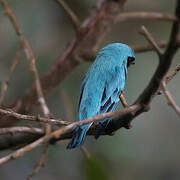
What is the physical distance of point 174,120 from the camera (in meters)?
6.21

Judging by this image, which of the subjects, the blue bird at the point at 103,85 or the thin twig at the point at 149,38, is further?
the blue bird at the point at 103,85

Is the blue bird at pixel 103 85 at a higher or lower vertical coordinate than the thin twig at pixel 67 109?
higher

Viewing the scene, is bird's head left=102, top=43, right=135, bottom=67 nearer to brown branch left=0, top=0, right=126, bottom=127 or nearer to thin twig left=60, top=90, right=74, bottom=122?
brown branch left=0, top=0, right=126, bottom=127

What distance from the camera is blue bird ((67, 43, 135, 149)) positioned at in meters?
3.55

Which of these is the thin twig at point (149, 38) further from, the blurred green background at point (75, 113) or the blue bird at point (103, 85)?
the blurred green background at point (75, 113)

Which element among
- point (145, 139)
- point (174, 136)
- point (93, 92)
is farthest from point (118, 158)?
point (93, 92)

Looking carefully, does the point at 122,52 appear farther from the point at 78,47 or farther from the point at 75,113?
the point at 75,113

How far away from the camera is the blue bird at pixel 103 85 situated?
3.55m

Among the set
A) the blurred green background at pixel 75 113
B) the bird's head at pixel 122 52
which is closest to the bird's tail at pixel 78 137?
the bird's head at pixel 122 52

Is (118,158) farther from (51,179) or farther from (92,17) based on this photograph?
(92,17)

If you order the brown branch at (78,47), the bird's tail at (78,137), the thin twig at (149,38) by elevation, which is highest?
the thin twig at (149,38)

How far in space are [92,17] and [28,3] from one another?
169 cm

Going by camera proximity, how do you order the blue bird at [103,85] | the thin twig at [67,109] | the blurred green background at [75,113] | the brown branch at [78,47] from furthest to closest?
the blurred green background at [75,113] < the thin twig at [67,109] < the brown branch at [78,47] < the blue bird at [103,85]

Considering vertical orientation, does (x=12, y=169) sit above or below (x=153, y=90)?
below
